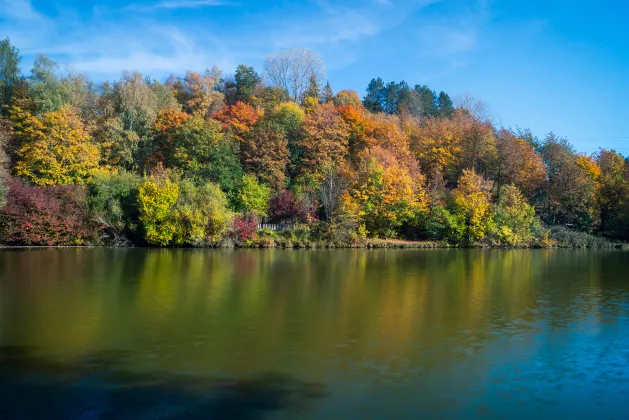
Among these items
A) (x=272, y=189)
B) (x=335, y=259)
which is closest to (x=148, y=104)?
(x=272, y=189)

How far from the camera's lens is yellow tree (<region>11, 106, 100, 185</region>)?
3894cm

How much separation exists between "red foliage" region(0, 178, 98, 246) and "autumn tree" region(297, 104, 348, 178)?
19.8m

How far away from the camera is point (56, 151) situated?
1558 inches

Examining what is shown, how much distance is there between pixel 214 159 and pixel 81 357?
34.5 meters

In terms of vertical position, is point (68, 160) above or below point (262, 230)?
above

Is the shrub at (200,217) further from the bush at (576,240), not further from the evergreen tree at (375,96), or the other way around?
the evergreen tree at (375,96)

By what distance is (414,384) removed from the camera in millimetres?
8477

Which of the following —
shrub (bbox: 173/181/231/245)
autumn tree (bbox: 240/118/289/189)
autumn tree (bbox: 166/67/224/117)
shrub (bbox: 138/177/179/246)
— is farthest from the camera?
autumn tree (bbox: 166/67/224/117)

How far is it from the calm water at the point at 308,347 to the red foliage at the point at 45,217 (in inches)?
605

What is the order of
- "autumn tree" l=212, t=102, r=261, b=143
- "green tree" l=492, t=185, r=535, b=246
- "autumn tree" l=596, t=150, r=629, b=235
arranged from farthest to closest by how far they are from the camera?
"autumn tree" l=212, t=102, r=261, b=143 → "autumn tree" l=596, t=150, r=629, b=235 → "green tree" l=492, t=185, r=535, b=246

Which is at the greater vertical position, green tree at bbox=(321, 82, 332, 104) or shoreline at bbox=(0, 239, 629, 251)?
green tree at bbox=(321, 82, 332, 104)

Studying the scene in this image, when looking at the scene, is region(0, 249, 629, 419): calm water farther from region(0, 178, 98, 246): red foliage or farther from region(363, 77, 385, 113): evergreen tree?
region(363, 77, 385, 113): evergreen tree

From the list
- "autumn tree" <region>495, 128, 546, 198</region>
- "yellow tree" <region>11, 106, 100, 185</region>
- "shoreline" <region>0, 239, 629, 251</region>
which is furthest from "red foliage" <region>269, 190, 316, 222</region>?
"autumn tree" <region>495, 128, 546, 198</region>

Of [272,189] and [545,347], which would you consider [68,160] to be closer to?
[272,189]
